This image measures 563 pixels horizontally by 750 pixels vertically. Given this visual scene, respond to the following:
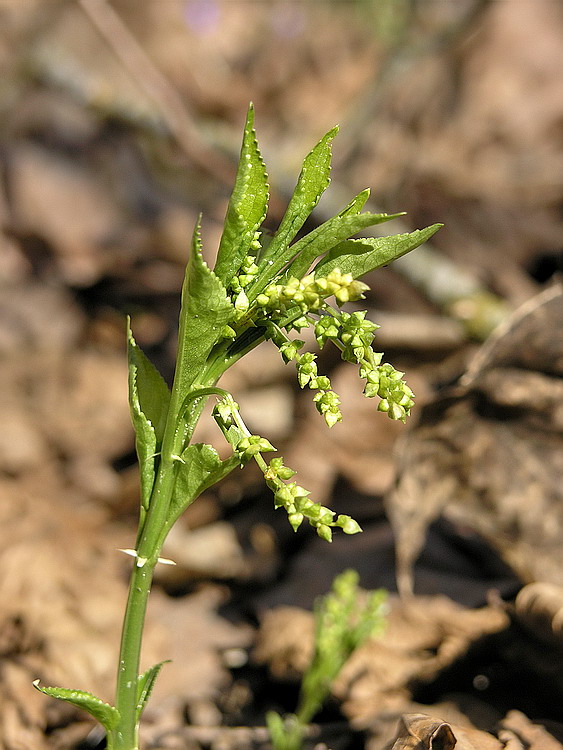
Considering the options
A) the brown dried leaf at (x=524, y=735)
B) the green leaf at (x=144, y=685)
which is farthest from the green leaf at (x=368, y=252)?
the brown dried leaf at (x=524, y=735)

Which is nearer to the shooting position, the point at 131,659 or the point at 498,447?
the point at 131,659

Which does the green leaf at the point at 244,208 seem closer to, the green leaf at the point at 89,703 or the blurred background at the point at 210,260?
the green leaf at the point at 89,703

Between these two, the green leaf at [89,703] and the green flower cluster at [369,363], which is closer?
the green flower cluster at [369,363]

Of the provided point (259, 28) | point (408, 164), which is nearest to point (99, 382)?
point (408, 164)

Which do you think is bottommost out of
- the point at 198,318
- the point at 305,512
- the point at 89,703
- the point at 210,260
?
the point at 89,703

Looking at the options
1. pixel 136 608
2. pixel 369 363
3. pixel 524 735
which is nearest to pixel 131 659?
pixel 136 608

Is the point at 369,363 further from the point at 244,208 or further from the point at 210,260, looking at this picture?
the point at 210,260
